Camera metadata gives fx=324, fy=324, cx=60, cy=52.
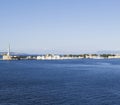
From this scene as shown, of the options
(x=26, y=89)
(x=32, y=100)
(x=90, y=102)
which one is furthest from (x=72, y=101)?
(x=26, y=89)

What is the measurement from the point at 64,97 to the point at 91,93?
7.49 metres

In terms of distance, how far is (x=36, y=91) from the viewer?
2628 inches

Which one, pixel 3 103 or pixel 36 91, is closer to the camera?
pixel 3 103

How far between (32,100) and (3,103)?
5340 mm

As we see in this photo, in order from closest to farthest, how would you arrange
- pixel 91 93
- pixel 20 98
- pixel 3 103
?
pixel 3 103 < pixel 20 98 < pixel 91 93

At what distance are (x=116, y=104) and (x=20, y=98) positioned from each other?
16945 millimetres

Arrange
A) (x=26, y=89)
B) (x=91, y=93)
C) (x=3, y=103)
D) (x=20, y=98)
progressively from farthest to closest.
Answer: (x=26, y=89), (x=91, y=93), (x=20, y=98), (x=3, y=103)

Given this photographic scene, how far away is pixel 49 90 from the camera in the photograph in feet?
226

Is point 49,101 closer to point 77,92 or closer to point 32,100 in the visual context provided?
point 32,100

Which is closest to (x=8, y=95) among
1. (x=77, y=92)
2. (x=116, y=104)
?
(x=77, y=92)

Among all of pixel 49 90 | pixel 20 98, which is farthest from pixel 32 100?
pixel 49 90

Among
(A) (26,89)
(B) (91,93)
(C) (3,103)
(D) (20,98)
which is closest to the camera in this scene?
(C) (3,103)

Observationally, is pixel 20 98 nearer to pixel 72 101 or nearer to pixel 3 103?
pixel 3 103

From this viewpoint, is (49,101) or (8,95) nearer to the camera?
(49,101)
